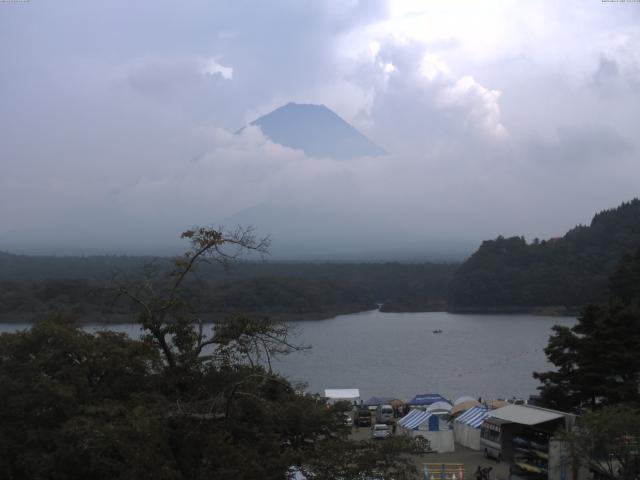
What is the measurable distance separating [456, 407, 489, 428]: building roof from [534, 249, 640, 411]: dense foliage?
1.00 m

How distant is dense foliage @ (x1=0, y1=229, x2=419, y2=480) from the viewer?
14.4 ft

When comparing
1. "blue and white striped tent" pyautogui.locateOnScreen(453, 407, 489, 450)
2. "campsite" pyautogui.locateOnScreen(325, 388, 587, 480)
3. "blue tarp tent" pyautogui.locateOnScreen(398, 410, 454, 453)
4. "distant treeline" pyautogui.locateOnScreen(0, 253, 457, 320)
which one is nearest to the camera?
"campsite" pyautogui.locateOnScreen(325, 388, 587, 480)

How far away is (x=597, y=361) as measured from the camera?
1130cm

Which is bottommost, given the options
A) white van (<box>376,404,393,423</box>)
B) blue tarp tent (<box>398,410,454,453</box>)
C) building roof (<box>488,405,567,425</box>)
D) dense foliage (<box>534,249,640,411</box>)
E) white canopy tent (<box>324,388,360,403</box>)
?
white canopy tent (<box>324,388,360,403</box>)

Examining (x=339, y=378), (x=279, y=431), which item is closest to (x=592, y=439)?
(x=279, y=431)

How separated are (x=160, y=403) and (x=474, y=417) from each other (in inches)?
324

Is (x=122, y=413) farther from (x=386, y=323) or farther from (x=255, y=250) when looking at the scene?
(x=386, y=323)

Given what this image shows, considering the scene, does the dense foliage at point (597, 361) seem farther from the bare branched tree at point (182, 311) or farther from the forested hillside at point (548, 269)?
the forested hillside at point (548, 269)

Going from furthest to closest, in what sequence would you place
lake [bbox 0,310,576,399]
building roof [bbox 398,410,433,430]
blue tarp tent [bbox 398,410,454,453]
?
1. lake [bbox 0,310,576,399]
2. building roof [bbox 398,410,433,430]
3. blue tarp tent [bbox 398,410,454,453]

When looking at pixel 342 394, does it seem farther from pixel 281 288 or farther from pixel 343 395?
pixel 281 288

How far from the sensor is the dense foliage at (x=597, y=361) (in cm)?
1108

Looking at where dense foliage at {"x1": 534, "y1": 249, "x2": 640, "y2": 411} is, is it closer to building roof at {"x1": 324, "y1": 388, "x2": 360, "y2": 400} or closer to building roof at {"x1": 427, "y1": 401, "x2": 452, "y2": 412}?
building roof at {"x1": 427, "y1": 401, "x2": 452, "y2": 412}

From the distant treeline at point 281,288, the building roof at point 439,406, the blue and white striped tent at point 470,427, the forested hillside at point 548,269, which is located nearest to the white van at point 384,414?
the building roof at point 439,406

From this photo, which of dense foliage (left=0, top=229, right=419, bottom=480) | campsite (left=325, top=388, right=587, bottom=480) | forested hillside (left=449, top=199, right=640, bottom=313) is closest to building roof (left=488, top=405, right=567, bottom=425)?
campsite (left=325, top=388, right=587, bottom=480)
